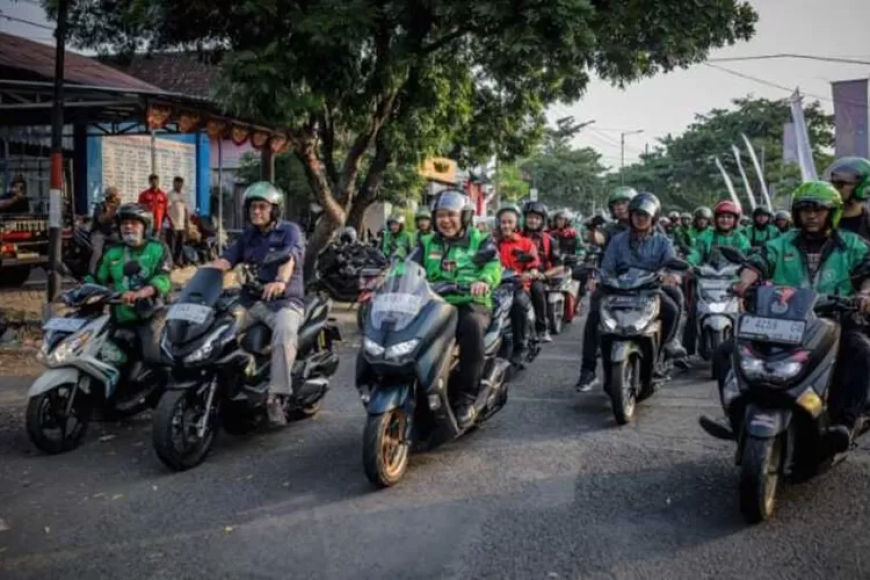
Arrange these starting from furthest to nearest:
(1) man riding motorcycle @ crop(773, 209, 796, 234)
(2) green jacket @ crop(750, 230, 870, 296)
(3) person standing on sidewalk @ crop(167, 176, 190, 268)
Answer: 1. (3) person standing on sidewalk @ crop(167, 176, 190, 268)
2. (1) man riding motorcycle @ crop(773, 209, 796, 234)
3. (2) green jacket @ crop(750, 230, 870, 296)

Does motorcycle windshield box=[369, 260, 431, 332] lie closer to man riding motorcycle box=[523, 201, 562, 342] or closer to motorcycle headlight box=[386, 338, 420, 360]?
motorcycle headlight box=[386, 338, 420, 360]

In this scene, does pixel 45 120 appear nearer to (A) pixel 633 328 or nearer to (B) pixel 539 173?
(A) pixel 633 328

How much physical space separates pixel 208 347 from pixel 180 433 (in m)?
0.56

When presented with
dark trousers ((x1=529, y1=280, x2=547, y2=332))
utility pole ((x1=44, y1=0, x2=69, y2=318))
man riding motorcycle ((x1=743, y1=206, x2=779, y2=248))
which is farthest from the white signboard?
man riding motorcycle ((x1=743, y1=206, x2=779, y2=248))

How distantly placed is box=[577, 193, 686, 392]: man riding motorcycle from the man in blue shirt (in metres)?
2.52

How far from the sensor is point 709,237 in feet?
31.7

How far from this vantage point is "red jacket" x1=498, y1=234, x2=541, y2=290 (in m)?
8.75

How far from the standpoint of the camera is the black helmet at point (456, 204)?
5.82 meters

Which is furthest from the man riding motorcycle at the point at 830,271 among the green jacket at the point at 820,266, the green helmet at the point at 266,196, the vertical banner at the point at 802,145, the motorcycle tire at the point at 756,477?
the vertical banner at the point at 802,145

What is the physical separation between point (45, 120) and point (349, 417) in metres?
12.9

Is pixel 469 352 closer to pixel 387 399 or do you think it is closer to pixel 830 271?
pixel 387 399

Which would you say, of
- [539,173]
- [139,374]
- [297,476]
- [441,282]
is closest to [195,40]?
[139,374]

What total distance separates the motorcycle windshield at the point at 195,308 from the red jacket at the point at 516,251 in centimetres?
384

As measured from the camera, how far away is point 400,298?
500 centimetres
